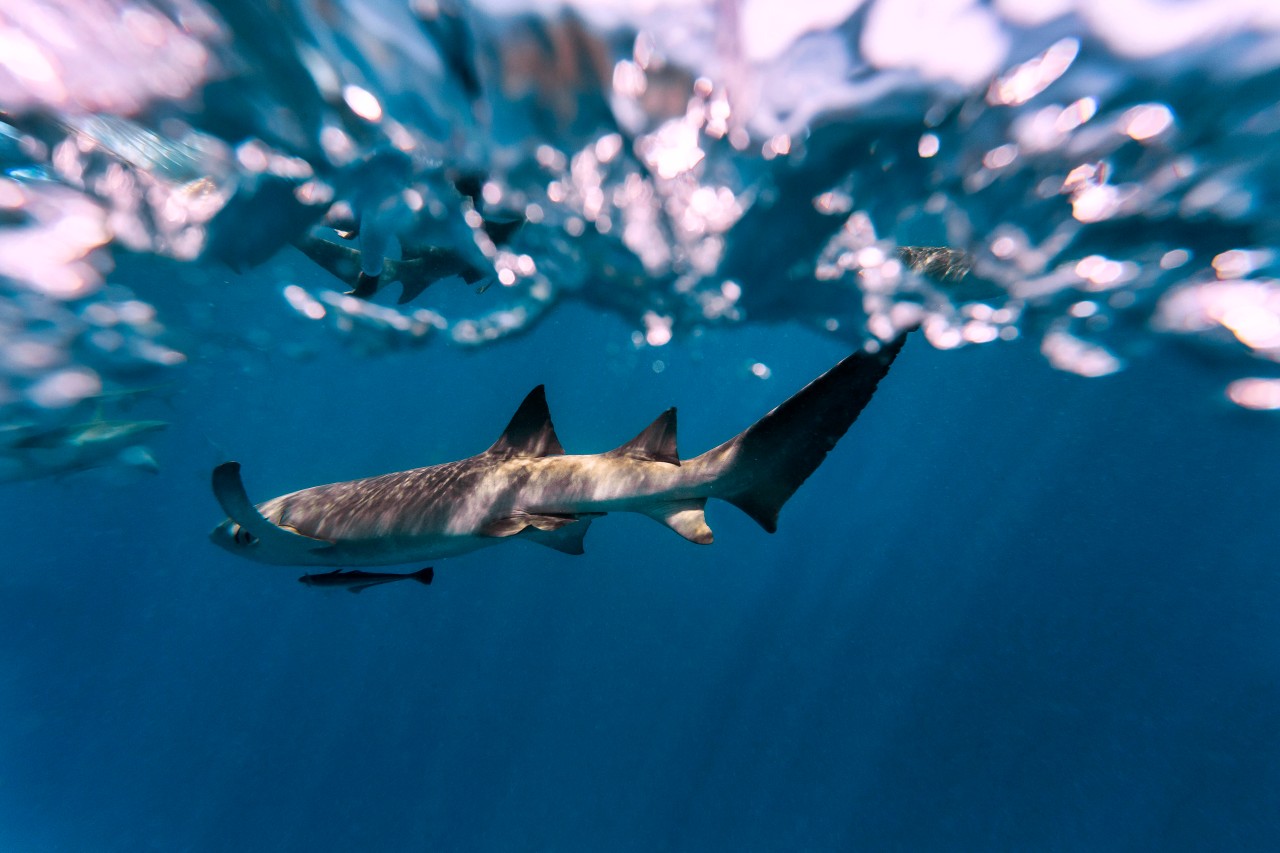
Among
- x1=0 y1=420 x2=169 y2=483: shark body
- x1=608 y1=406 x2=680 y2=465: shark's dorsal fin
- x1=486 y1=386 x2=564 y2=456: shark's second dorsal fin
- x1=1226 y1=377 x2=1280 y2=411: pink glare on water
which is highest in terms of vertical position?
x1=1226 y1=377 x2=1280 y2=411: pink glare on water

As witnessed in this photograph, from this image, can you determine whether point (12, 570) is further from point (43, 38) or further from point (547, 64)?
point (547, 64)

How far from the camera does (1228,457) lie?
20938 mm

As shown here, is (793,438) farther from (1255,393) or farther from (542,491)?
(1255,393)

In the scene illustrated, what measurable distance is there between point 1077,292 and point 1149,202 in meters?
3.29

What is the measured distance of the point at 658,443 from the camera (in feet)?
14.3

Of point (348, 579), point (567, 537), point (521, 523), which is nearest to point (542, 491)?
point (521, 523)

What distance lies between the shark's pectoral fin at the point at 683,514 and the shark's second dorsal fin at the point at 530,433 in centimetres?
158

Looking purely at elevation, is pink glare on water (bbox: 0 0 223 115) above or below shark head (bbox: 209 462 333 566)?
above

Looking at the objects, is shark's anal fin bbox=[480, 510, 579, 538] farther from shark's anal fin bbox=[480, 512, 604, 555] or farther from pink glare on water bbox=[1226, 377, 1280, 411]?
pink glare on water bbox=[1226, 377, 1280, 411]

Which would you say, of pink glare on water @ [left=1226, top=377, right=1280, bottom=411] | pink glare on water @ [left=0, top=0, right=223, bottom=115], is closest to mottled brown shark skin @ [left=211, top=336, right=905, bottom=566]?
pink glare on water @ [left=0, top=0, right=223, bottom=115]

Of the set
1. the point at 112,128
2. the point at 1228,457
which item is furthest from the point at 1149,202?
the point at 1228,457

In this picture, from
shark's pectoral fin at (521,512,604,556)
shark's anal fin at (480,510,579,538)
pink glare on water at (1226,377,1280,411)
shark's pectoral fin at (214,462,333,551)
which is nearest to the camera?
shark's pectoral fin at (214,462,333,551)

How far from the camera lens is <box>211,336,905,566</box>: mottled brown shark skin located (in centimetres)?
358

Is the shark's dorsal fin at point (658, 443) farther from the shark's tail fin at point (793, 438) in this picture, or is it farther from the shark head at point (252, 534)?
the shark head at point (252, 534)
